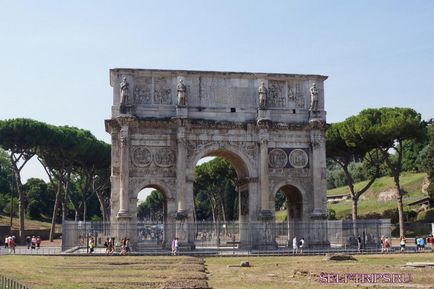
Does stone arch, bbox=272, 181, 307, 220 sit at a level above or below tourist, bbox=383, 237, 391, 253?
above

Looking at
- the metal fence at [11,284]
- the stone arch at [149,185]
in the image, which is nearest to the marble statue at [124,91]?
the stone arch at [149,185]

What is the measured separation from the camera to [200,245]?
124 ft

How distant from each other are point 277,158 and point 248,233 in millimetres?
4993

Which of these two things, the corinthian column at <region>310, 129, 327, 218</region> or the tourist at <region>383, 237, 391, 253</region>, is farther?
the corinthian column at <region>310, 129, 327, 218</region>

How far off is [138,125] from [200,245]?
9.37 m

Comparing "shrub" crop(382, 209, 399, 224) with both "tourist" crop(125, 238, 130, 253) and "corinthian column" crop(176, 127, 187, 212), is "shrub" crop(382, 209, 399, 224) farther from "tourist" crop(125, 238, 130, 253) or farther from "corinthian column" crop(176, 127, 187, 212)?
"tourist" crop(125, 238, 130, 253)

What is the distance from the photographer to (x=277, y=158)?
3506cm

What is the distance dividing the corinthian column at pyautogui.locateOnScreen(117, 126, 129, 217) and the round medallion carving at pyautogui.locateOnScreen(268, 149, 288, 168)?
337 inches

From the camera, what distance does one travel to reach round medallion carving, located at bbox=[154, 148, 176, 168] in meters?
34.0

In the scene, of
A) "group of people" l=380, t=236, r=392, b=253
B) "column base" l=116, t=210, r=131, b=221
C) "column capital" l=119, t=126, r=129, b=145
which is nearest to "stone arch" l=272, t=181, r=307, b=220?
"group of people" l=380, t=236, r=392, b=253

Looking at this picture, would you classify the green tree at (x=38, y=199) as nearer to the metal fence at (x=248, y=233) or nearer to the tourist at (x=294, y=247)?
the metal fence at (x=248, y=233)

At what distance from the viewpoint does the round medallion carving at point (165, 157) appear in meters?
34.0

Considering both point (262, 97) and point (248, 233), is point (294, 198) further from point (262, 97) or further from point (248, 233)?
point (262, 97)

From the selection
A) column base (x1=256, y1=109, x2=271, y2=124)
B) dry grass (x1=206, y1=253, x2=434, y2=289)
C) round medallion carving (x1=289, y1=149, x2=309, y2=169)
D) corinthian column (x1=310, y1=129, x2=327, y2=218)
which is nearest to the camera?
dry grass (x1=206, y1=253, x2=434, y2=289)
